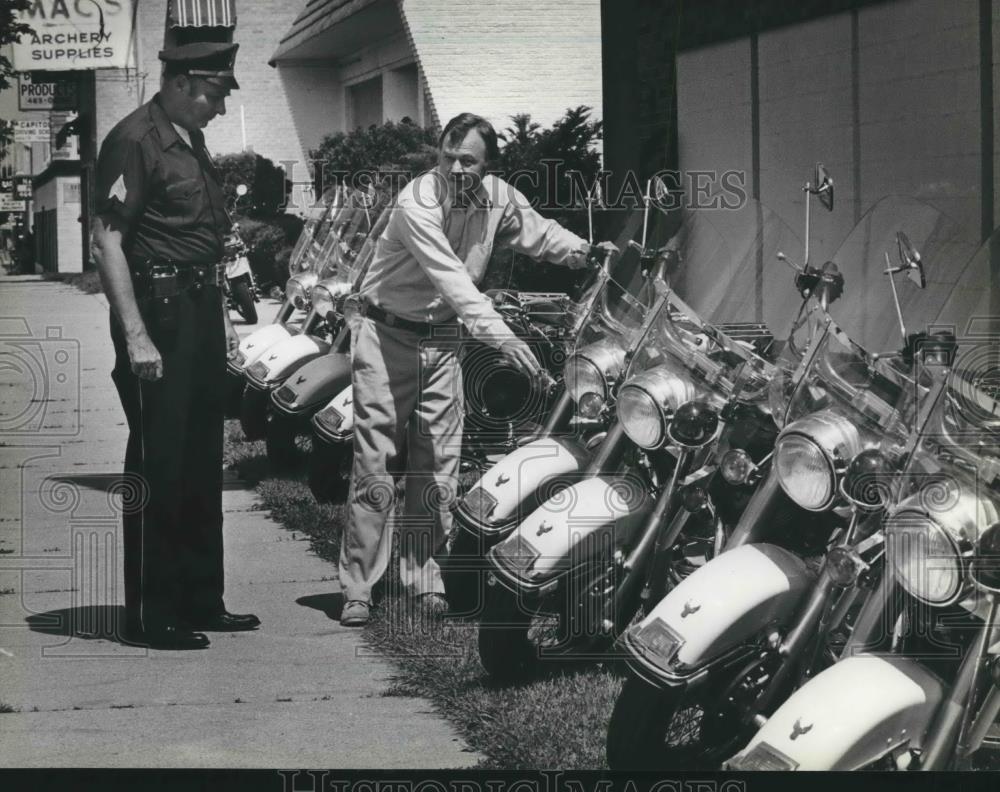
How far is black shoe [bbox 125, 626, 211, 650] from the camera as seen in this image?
4336 mm

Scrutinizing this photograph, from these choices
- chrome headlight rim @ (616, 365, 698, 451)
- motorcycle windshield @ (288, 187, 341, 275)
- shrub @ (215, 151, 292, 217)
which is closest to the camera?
chrome headlight rim @ (616, 365, 698, 451)

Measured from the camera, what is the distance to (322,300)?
6.95m

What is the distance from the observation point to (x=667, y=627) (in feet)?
10.8

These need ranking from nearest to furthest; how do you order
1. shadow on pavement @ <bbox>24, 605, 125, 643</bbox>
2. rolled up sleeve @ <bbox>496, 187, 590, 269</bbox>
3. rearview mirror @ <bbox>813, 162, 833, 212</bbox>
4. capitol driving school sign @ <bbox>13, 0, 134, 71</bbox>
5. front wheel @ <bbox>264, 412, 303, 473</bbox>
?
1. rearview mirror @ <bbox>813, 162, 833, 212</bbox>
2. capitol driving school sign @ <bbox>13, 0, 134, 71</bbox>
3. shadow on pavement @ <bbox>24, 605, 125, 643</bbox>
4. rolled up sleeve @ <bbox>496, 187, 590, 269</bbox>
5. front wheel @ <bbox>264, 412, 303, 473</bbox>

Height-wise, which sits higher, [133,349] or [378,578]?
[133,349]

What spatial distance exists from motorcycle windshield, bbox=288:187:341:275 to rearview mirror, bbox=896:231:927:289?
2.96 m

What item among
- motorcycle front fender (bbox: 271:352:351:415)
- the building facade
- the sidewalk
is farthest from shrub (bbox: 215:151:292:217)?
motorcycle front fender (bbox: 271:352:351:415)

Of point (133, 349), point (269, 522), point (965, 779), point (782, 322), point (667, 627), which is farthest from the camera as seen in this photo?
point (269, 522)

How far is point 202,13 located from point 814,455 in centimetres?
184

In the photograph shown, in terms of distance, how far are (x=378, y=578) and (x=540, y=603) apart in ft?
3.52

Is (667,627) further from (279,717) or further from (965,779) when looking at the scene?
(279,717)

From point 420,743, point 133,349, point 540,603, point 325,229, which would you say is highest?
point 325,229

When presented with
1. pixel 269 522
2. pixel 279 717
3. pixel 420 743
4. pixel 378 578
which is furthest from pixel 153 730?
pixel 269 522

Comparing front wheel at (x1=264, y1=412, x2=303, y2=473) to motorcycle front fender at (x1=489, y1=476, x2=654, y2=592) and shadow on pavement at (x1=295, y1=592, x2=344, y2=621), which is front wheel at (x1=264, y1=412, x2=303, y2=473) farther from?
motorcycle front fender at (x1=489, y1=476, x2=654, y2=592)
